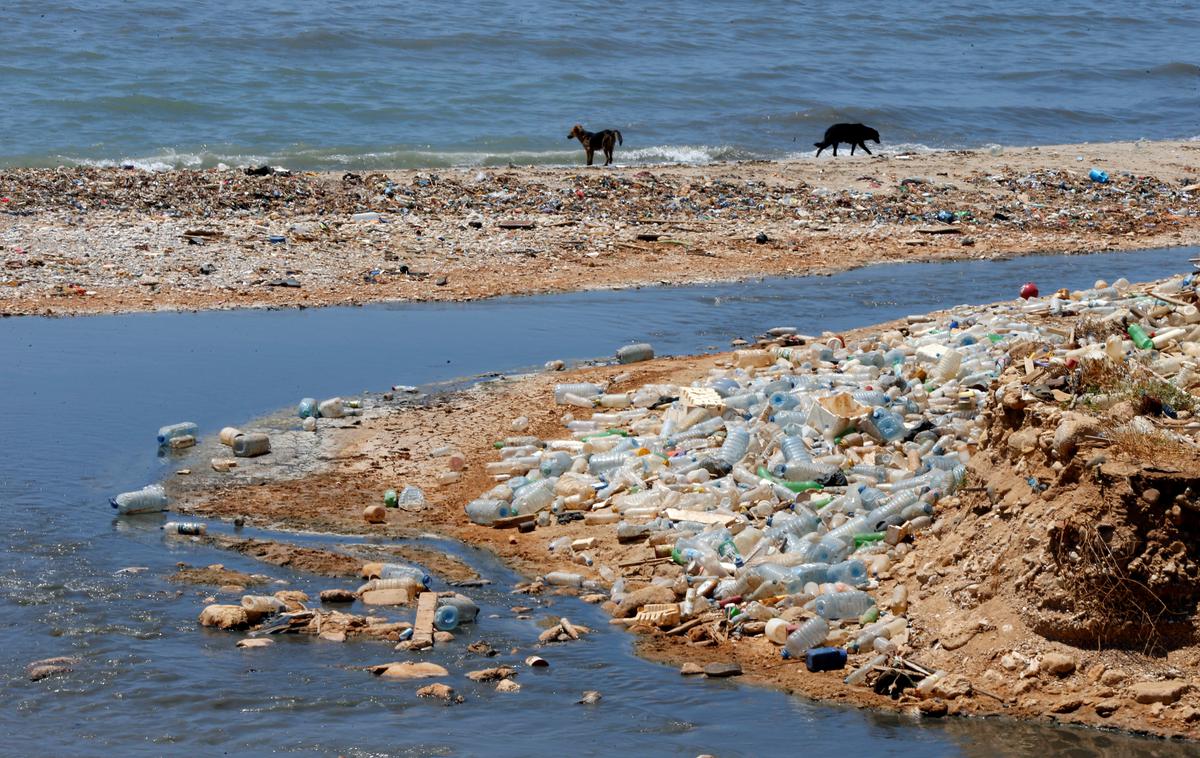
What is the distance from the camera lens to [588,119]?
87.0 ft

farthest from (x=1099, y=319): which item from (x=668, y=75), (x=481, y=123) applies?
(x=668, y=75)

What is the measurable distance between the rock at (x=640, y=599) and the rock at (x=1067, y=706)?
194 centimetres

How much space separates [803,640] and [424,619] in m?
1.76

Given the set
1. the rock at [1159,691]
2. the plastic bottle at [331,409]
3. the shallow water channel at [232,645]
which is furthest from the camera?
the plastic bottle at [331,409]

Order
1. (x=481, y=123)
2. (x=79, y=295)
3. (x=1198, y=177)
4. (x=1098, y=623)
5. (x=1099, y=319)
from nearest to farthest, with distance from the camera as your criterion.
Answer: (x=1098, y=623)
(x=1099, y=319)
(x=79, y=295)
(x=1198, y=177)
(x=481, y=123)

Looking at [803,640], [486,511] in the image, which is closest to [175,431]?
[486,511]

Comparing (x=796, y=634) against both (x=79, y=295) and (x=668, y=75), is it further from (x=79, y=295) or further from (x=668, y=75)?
(x=668, y=75)

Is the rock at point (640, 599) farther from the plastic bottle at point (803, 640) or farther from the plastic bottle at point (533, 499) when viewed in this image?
the plastic bottle at point (533, 499)

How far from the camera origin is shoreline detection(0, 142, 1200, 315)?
14562 mm

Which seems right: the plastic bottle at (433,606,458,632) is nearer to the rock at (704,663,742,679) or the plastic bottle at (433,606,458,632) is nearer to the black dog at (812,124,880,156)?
the rock at (704,663,742,679)

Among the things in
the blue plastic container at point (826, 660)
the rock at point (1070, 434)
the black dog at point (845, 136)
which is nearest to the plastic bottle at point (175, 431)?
the blue plastic container at point (826, 660)

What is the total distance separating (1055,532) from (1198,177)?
17934mm

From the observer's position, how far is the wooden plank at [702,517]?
7539 mm

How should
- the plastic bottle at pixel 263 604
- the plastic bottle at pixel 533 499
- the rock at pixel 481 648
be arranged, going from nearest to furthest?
the rock at pixel 481 648
the plastic bottle at pixel 263 604
the plastic bottle at pixel 533 499
